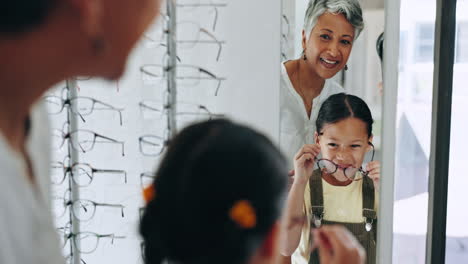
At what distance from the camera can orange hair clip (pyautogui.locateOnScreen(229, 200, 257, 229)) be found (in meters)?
0.57

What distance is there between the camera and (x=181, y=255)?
596mm

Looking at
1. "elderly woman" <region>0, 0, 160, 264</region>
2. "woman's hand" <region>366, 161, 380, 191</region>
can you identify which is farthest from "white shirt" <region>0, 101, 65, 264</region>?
"woman's hand" <region>366, 161, 380, 191</region>

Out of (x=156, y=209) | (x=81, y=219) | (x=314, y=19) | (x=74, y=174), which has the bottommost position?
(x=81, y=219)

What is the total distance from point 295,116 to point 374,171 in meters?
0.30

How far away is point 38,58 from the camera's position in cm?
39

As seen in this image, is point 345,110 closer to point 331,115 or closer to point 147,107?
point 331,115

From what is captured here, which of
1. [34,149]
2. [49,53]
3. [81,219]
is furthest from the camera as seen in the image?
[81,219]

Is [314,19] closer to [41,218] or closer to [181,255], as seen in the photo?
[181,255]

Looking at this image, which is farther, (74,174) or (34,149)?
(74,174)

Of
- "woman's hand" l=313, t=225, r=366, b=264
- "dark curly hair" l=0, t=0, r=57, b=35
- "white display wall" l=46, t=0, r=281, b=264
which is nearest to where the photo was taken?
"dark curly hair" l=0, t=0, r=57, b=35

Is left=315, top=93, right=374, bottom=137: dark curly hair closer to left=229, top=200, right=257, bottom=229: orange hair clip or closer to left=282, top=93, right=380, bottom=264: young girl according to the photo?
left=282, top=93, right=380, bottom=264: young girl

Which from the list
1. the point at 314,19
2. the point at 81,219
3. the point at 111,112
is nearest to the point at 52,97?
the point at 111,112

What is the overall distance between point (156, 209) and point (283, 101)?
104 centimetres

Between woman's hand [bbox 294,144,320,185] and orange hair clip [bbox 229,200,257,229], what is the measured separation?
1074 mm
